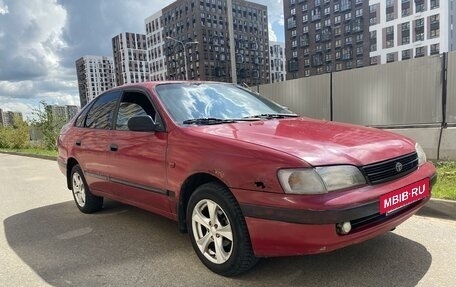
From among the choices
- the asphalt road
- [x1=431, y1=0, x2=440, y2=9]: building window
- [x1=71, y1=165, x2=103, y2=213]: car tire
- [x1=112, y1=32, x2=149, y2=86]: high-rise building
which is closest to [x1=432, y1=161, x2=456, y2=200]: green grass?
the asphalt road

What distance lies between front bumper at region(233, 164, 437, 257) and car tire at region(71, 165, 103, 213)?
320 cm

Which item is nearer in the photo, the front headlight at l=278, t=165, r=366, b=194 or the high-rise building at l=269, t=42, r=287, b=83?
the front headlight at l=278, t=165, r=366, b=194

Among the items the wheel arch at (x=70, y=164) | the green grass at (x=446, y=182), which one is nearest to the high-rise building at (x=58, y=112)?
the wheel arch at (x=70, y=164)

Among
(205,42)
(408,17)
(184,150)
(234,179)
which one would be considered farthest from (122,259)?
(205,42)

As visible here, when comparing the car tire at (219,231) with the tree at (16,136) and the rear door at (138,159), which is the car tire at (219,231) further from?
the tree at (16,136)

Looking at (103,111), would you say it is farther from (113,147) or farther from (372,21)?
(372,21)

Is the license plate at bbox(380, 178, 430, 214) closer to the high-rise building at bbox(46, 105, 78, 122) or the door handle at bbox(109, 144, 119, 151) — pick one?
the door handle at bbox(109, 144, 119, 151)

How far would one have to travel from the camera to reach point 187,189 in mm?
3461

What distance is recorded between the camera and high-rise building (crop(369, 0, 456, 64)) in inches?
2874

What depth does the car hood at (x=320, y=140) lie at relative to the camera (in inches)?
108

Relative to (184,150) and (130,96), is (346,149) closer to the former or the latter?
(184,150)

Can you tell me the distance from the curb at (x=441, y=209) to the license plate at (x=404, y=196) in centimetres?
149

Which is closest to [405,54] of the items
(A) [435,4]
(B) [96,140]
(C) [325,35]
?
(A) [435,4]

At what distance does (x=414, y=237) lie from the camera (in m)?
3.88
